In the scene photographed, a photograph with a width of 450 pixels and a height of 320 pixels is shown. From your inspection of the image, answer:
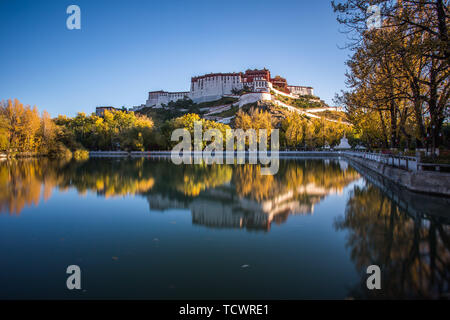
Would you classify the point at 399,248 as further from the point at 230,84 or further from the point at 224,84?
the point at 224,84

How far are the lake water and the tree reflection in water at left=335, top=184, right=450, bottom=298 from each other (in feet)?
0.08

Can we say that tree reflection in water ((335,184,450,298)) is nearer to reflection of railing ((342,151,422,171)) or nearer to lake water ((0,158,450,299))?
lake water ((0,158,450,299))

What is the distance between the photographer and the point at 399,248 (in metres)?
5.92

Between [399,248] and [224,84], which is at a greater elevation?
[224,84]

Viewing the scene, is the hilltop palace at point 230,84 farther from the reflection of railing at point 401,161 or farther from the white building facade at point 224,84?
the reflection of railing at point 401,161

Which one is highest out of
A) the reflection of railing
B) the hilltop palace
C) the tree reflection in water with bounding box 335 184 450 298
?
the hilltop palace

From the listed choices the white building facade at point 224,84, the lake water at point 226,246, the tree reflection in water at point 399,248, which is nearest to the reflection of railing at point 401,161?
the lake water at point 226,246

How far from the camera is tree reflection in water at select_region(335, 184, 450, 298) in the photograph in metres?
4.25

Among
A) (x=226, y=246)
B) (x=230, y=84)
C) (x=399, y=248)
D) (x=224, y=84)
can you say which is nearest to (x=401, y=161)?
(x=399, y=248)

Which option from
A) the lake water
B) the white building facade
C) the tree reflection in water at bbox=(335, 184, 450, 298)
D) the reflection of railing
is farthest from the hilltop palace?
the tree reflection in water at bbox=(335, 184, 450, 298)

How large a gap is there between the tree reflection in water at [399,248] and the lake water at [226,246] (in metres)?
0.02

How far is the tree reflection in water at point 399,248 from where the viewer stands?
425 cm

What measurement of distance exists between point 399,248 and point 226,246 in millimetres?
3457
